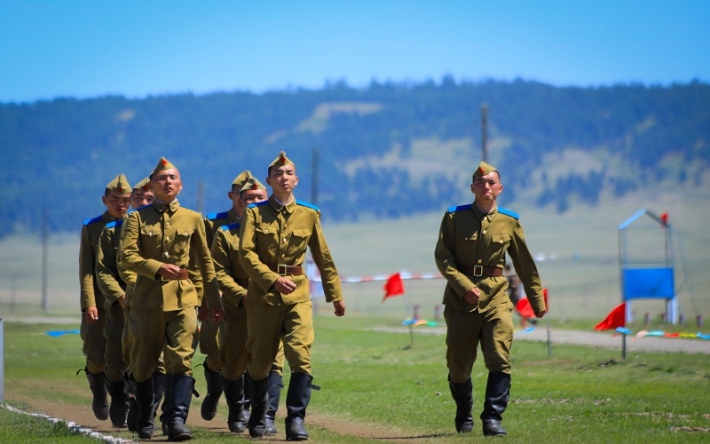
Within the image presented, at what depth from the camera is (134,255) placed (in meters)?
11.2

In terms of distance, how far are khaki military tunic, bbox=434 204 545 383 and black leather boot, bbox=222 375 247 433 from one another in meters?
1.95

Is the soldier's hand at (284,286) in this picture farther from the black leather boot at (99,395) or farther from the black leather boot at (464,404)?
the black leather boot at (99,395)

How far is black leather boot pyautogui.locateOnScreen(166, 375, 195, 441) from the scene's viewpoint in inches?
425

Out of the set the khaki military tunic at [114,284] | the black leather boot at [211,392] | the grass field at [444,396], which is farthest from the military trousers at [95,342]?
the black leather boot at [211,392]

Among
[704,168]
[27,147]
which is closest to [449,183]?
[704,168]

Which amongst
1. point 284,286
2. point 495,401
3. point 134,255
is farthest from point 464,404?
point 134,255

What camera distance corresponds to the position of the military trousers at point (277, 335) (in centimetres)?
1078

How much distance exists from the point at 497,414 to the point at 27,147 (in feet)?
621

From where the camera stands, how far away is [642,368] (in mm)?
17688

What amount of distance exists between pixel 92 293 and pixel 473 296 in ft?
12.9

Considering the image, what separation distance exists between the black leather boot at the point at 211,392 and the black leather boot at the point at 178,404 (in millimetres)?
1781

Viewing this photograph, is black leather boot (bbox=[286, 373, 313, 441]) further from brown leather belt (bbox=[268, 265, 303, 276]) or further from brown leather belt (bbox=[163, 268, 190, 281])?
brown leather belt (bbox=[163, 268, 190, 281])

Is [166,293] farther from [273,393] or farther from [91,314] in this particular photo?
[91,314]

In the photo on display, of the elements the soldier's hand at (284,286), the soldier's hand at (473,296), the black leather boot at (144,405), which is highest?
the soldier's hand at (284,286)
